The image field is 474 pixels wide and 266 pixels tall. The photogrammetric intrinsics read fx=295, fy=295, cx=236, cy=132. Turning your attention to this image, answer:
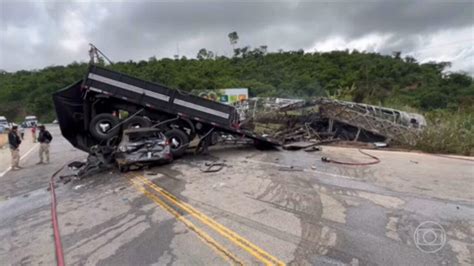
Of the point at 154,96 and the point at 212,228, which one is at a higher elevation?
the point at 154,96

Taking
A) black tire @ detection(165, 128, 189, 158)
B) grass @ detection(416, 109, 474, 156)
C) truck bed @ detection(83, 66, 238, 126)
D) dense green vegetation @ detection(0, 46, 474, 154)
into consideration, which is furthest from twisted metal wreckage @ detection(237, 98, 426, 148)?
dense green vegetation @ detection(0, 46, 474, 154)

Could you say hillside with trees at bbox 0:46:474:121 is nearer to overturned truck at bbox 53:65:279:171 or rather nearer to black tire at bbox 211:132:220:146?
black tire at bbox 211:132:220:146

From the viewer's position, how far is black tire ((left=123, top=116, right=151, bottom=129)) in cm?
1114

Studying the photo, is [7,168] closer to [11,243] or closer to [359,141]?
[11,243]

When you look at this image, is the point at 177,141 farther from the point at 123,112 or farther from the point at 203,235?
the point at 203,235

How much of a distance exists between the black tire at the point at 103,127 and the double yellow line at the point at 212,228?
4.34m

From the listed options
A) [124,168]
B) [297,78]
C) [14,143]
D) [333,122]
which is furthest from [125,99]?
[297,78]

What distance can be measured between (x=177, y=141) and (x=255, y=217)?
7106mm

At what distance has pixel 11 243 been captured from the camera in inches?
192

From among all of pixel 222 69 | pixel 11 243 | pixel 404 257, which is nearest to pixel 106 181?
pixel 11 243

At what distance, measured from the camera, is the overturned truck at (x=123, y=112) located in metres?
10.7

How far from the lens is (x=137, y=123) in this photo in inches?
441

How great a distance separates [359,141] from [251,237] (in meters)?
12.9

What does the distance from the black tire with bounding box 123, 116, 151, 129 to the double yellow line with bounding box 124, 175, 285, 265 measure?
4.32 m
